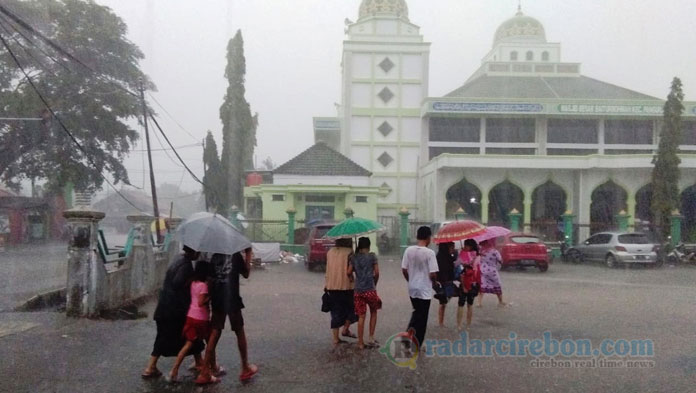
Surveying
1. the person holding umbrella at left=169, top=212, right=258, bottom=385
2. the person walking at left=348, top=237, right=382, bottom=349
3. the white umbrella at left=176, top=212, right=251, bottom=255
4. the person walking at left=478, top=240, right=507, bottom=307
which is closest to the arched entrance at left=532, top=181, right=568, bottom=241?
the person walking at left=478, top=240, right=507, bottom=307

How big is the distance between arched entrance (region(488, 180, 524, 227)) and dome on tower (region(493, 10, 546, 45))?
19.2 m

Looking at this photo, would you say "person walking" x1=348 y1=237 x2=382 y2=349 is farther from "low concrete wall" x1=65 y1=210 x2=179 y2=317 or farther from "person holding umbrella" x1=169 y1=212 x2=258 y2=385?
"low concrete wall" x1=65 y1=210 x2=179 y2=317

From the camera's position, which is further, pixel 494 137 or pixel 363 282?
pixel 494 137

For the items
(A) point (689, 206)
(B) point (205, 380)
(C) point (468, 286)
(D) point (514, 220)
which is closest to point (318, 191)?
(D) point (514, 220)

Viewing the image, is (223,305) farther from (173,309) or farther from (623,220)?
(623,220)

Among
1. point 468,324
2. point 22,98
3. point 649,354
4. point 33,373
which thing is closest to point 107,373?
point 33,373

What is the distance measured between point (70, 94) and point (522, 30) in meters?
34.1

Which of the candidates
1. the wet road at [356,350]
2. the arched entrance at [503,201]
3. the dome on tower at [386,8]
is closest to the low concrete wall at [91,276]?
the wet road at [356,350]

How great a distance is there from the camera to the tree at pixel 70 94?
27.3m

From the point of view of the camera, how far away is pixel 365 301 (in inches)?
263

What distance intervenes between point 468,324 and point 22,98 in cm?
2608

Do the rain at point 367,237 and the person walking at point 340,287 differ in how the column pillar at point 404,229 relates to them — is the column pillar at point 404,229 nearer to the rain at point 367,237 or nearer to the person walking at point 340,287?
the rain at point 367,237

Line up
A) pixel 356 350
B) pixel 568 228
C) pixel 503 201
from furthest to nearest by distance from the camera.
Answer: pixel 503 201 < pixel 568 228 < pixel 356 350

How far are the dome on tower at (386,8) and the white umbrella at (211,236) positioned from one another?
3334 centimetres
